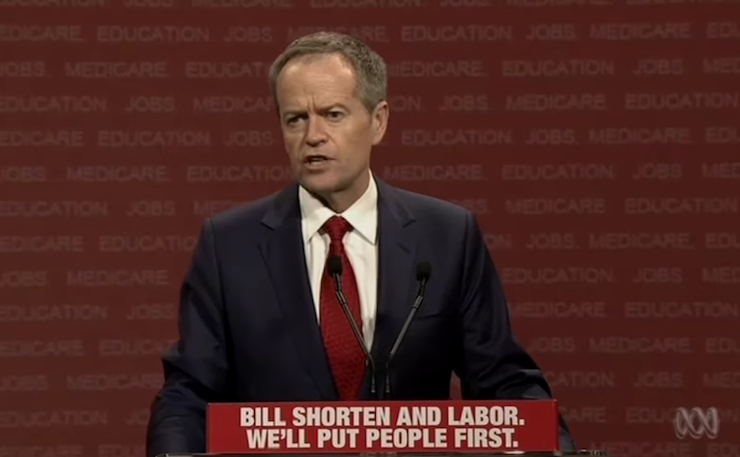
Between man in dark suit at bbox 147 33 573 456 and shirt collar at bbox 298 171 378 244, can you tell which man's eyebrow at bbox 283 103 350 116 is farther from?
shirt collar at bbox 298 171 378 244

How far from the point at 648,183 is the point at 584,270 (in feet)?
0.88

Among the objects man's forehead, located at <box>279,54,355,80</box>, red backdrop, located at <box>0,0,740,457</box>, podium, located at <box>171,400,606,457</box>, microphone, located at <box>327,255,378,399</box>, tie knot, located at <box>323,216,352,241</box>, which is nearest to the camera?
podium, located at <box>171,400,606,457</box>

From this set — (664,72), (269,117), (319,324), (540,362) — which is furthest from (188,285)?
(664,72)

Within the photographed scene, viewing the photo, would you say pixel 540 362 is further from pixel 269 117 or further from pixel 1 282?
pixel 1 282

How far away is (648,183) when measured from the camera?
129 inches

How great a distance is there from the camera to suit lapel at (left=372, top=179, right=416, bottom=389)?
2119mm

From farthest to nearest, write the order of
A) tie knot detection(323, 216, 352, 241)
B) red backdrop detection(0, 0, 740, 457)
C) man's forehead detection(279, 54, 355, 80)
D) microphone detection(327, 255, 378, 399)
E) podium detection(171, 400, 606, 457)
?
1. red backdrop detection(0, 0, 740, 457)
2. tie knot detection(323, 216, 352, 241)
3. man's forehead detection(279, 54, 355, 80)
4. microphone detection(327, 255, 378, 399)
5. podium detection(171, 400, 606, 457)

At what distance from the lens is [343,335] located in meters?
2.14

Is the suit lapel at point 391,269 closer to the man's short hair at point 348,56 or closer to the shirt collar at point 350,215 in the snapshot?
the shirt collar at point 350,215

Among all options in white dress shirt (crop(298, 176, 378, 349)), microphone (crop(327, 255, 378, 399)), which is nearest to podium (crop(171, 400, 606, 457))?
microphone (crop(327, 255, 378, 399))

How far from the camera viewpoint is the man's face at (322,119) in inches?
83.4

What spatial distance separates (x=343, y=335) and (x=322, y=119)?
0.35 metres

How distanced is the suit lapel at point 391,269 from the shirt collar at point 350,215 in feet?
0.06

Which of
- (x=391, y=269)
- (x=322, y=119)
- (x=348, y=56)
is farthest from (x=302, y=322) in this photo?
(x=348, y=56)
